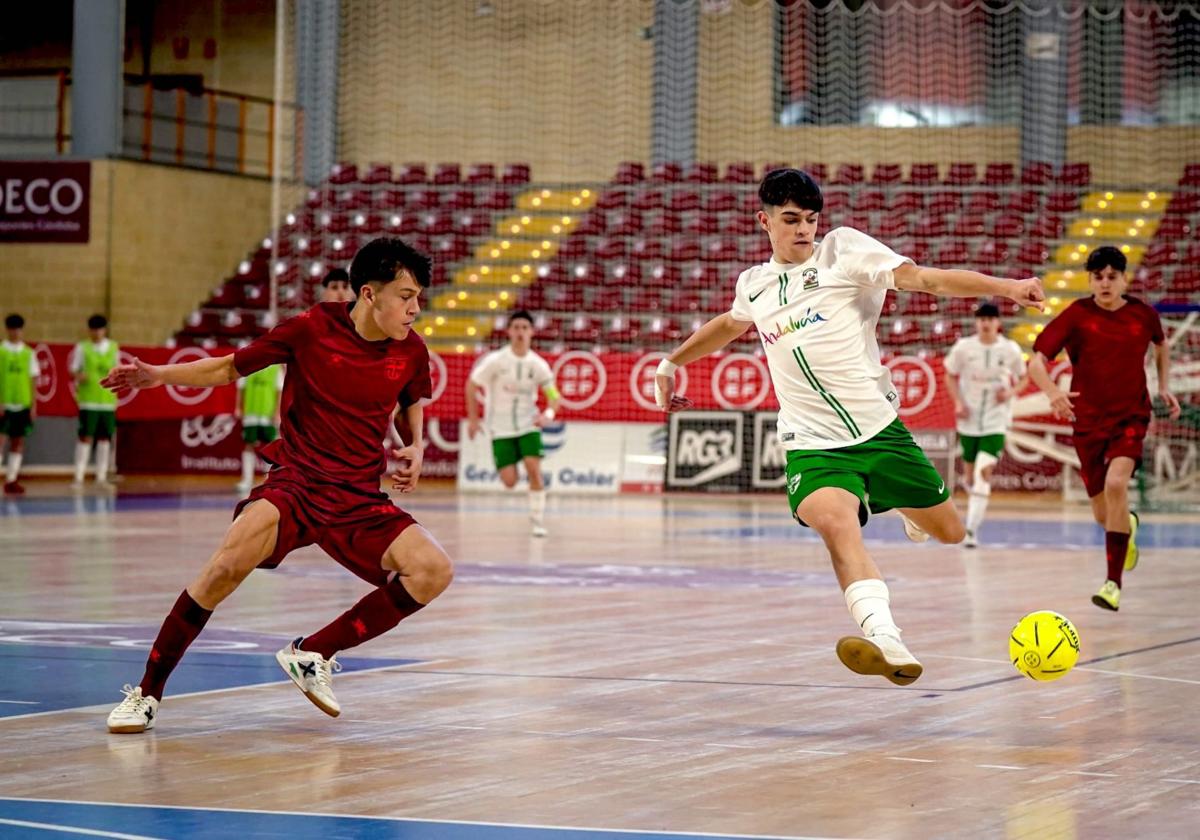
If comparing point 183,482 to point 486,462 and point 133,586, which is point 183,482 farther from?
point 133,586

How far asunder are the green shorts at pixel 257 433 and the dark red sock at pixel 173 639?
18.1m

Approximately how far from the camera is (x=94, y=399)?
2670 centimetres

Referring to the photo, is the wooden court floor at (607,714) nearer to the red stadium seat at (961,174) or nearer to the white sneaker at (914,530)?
the white sneaker at (914,530)

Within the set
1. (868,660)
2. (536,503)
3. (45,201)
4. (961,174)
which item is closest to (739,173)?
(961,174)

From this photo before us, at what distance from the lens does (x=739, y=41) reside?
32.7 meters

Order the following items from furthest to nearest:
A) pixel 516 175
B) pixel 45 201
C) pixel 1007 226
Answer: pixel 516 175 < pixel 45 201 < pixel 1007 226

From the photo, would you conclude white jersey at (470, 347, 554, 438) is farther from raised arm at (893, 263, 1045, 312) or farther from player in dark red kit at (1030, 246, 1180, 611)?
raised arm at (893, 263, 1045, 312)

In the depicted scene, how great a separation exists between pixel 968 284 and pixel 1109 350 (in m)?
5.37

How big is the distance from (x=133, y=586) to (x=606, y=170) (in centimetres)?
2152

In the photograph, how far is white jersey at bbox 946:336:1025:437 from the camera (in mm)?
18734

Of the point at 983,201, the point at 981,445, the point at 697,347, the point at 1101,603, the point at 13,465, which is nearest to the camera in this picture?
the point at 697,347

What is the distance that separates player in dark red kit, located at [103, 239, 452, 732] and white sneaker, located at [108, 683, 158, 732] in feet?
0.19

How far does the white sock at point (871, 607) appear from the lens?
668cm

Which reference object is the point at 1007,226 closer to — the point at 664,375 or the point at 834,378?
the point at 664,375
